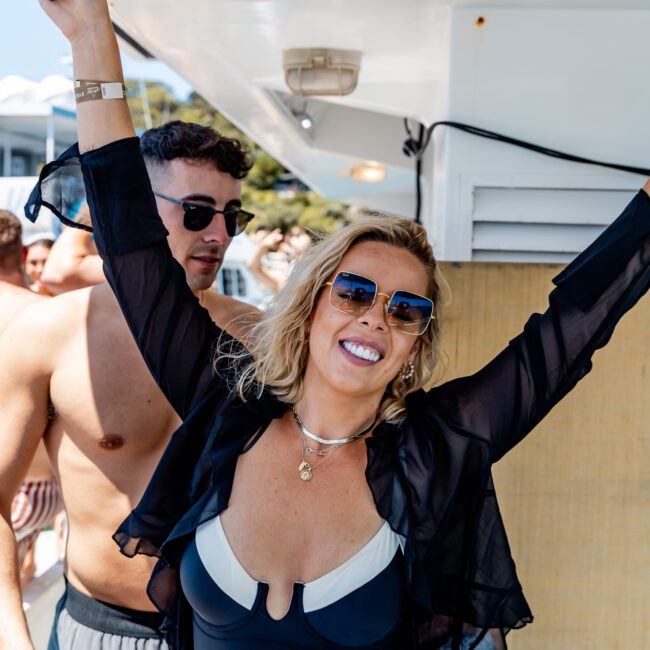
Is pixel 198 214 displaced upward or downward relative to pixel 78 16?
downward

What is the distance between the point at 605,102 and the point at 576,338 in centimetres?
95

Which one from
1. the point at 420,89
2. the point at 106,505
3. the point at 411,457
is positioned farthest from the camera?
the point at 420,89

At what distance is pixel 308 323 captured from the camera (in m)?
1.83

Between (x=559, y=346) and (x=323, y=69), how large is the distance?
1.78 meters

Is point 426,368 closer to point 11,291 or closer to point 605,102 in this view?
point 605,102

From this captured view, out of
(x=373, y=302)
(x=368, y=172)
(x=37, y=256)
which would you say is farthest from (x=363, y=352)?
(x=37, y=256)

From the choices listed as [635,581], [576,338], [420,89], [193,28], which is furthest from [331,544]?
[420,89]

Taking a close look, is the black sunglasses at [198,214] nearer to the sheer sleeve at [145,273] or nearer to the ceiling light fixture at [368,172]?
the sheer sleeve at [145,273]

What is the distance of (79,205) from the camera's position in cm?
190

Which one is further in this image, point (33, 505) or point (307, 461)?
point (33, 505)

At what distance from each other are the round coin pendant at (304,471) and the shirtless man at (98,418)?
56 cm

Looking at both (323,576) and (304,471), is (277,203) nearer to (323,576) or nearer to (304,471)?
(304,471)

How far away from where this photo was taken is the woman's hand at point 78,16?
5.50 ft

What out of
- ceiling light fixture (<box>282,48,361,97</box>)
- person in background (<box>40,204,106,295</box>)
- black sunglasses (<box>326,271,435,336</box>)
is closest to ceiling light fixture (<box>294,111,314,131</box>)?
person in background (<box>40,204,106,295</box>)
